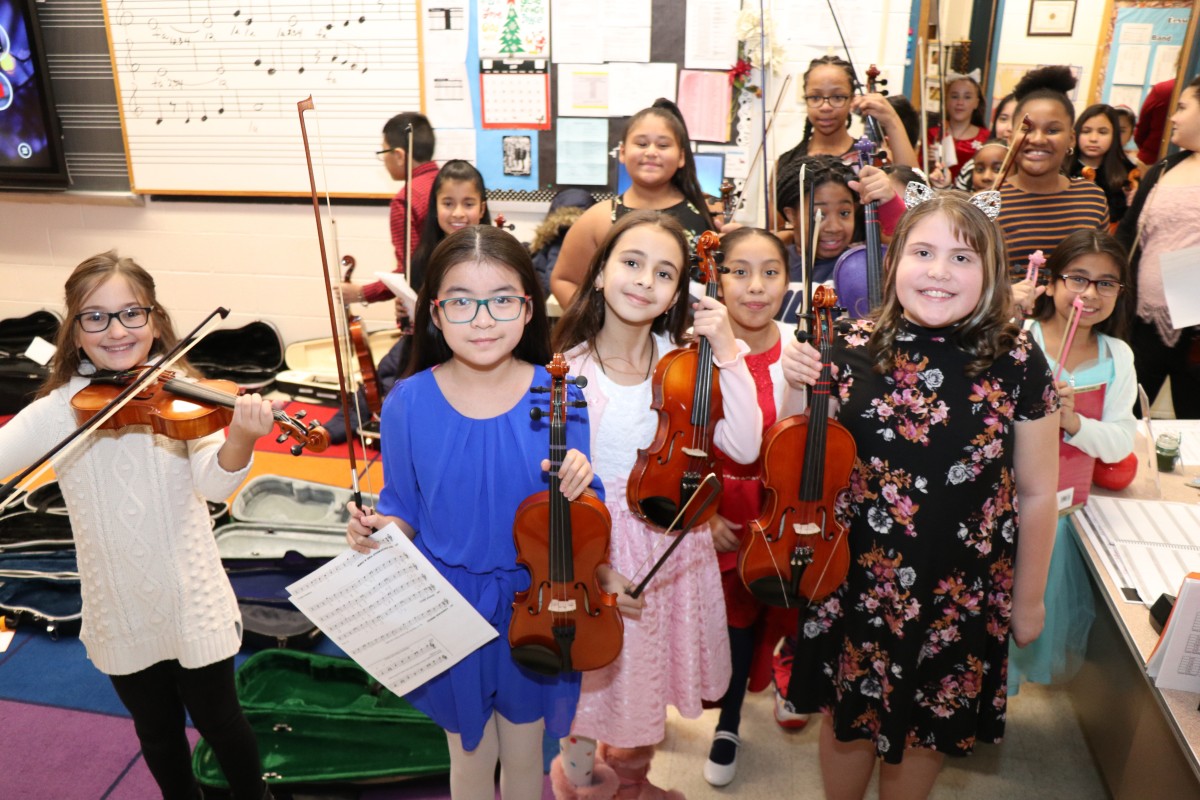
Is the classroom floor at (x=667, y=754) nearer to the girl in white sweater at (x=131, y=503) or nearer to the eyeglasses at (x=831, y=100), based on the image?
the girl in white sweater at (x=131, y=503)

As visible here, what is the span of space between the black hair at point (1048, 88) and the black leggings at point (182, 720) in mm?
2523

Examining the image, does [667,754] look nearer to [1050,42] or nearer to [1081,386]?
[1081,386]

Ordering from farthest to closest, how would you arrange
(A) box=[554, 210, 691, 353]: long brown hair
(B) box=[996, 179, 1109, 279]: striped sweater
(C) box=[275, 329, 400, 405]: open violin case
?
(C) box=[275, 329, 400, 405]: open violin case < (B) box=[996, 179, 1109, 279]: striped sweater < (A) box=[554, 210, 691, 353]: long brown hair

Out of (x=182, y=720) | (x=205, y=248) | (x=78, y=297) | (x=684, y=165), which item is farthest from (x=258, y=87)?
(x=182, y=720)

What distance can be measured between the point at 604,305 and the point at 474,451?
44cm

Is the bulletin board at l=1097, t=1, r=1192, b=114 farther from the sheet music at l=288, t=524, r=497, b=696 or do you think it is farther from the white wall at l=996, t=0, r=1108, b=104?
the sheet music at l=288, t=524, r=497, b=696

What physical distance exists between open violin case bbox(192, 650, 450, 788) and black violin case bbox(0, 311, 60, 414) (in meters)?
2.46

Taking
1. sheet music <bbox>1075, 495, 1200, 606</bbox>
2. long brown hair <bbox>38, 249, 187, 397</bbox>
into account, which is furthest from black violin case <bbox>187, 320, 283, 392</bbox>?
sheet music <bbox>1075, 495, 1200, 606</bbox>

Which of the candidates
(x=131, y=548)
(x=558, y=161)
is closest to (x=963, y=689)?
(x=131, y=548)

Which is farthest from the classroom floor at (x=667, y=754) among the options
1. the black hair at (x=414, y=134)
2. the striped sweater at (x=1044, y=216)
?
the black hair at (x=414, y=134)

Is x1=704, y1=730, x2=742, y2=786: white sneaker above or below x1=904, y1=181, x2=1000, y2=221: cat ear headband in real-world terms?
below

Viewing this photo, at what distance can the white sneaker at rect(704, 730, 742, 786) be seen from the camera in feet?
6.62

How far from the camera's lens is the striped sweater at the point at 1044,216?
8.02 ft

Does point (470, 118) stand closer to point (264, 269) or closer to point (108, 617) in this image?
point (264, 269)
